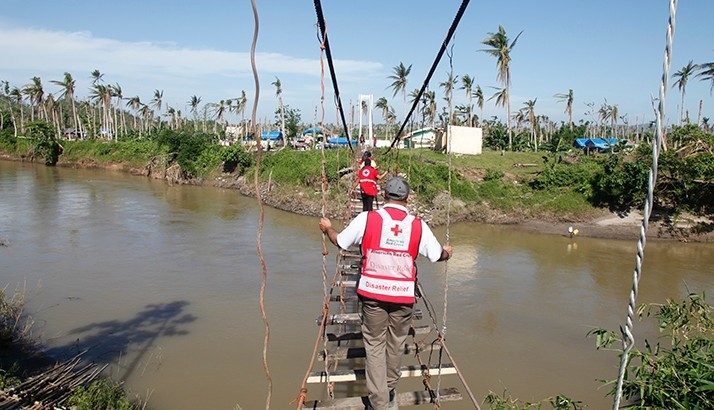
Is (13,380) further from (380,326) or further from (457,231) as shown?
(457,231)

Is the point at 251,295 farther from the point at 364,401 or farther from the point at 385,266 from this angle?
the point at 385,266

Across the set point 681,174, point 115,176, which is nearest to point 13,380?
point 681,174

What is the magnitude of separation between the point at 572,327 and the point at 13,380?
23.9 feet

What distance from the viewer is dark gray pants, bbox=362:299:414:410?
2.66 metres

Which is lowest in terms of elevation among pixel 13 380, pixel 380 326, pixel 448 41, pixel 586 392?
pixel 586 392

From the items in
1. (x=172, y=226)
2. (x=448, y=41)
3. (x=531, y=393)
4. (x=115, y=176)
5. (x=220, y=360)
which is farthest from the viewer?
(x=115, y=176)

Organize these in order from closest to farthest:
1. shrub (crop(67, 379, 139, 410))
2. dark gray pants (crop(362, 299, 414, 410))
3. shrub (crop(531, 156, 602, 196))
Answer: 1. dark gray pants (crop(362, 299, 414, 410))
2. shrub (crop(67, 379, 139, 410))
3. shrub (crop(531, 156, 602, 196))

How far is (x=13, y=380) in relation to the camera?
13.2ft

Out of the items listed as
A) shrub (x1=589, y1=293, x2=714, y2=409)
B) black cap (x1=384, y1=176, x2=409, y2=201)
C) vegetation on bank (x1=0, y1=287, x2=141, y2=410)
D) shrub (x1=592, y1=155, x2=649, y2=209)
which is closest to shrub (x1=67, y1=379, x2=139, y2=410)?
vegetation on bank (x1=0, y1=287, x2=141, y2=410)

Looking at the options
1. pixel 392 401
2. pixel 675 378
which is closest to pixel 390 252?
pixel 392 401

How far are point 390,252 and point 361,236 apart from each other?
178mm

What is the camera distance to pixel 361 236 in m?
2.60

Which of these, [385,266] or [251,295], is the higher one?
[385,266]

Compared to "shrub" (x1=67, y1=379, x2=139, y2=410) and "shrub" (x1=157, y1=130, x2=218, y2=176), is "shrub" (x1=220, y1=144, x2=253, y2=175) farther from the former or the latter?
"shrub" (x1=67, y1=379, x2=139, y2=410)
